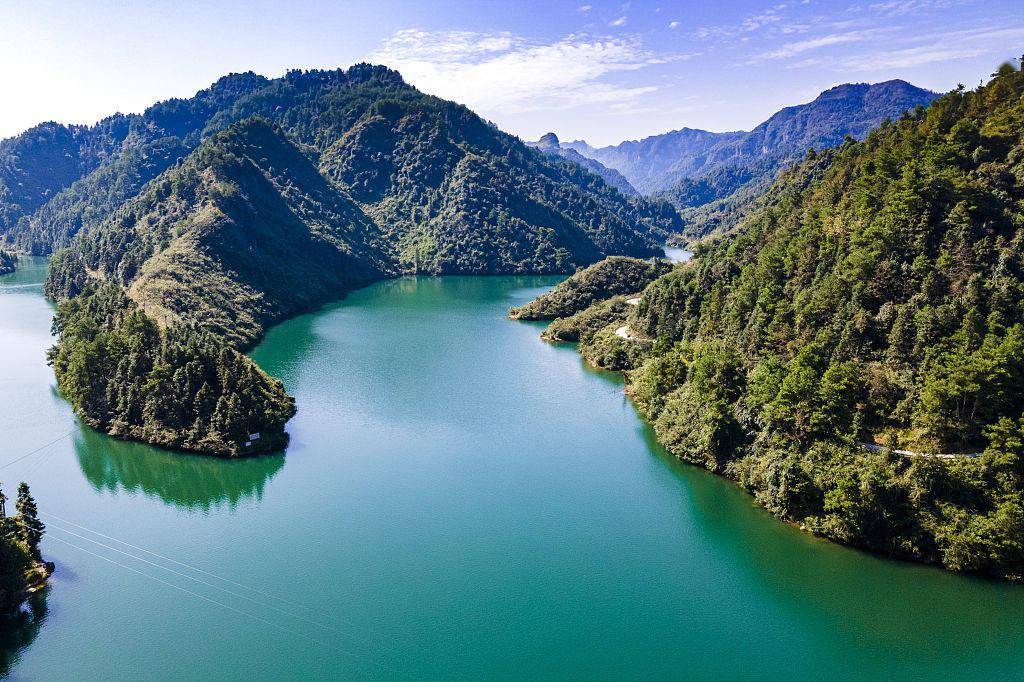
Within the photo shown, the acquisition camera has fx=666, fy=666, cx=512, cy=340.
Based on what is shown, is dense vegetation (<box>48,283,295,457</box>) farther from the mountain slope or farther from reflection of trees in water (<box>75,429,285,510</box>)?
the mountain slope

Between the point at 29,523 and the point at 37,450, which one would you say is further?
the point at 37,450

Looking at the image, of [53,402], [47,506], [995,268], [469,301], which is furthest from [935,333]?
[469,301]

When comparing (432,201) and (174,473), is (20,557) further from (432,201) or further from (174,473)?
(432,201)

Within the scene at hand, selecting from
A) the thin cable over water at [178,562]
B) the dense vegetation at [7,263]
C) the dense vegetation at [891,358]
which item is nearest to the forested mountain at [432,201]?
the dense vegetation at [7,263]

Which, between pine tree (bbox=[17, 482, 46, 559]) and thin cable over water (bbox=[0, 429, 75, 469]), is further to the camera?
thin cable over water (bbox=[0, 429, 75, 469])

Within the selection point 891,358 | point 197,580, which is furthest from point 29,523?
point 891,358

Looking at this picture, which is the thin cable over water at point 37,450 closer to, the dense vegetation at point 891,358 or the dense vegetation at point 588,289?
the dense vegetation at point 891,358

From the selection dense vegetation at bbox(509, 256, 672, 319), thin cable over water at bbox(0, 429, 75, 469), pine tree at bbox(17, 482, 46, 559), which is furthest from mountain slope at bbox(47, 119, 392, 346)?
pine tree at bbox(17, 482, 46, 559)
